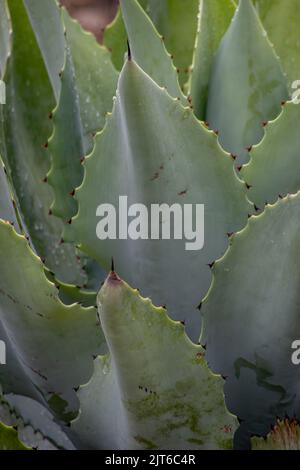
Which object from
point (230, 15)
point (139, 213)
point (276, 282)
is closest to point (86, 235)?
point (139, 213)

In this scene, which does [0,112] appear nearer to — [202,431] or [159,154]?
[159,154]

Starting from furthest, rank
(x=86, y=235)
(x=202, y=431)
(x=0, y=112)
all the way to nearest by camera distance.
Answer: (x=0, y=112) → (x=86, y=235) → (x=202, y=431)

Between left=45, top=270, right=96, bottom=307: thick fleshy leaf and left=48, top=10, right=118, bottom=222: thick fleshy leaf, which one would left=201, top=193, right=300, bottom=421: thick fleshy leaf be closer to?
left=45, top=270, right=96, bottom=307: thick fleshy leaf

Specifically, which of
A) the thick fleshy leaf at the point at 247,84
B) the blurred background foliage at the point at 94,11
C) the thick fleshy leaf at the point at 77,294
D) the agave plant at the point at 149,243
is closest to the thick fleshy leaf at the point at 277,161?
the agave plant at the point at 149,243

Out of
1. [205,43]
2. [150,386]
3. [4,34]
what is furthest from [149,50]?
[150,386]

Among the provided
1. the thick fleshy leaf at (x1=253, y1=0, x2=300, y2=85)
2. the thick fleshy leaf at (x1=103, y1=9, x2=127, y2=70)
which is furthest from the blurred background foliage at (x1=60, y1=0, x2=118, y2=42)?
the thick fleshy leaf at (x1=253, y1=0, x2=300, y2=85)

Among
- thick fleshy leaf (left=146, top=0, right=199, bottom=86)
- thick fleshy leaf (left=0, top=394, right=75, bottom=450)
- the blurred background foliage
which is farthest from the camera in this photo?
the blurred background foliage
